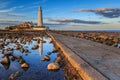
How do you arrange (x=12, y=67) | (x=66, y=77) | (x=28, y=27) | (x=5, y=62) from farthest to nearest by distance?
(x=28, y=27)
(x=5, y=62)
(x=12, y=67)
(x=66, y=77)

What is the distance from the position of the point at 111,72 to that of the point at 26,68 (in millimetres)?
5788

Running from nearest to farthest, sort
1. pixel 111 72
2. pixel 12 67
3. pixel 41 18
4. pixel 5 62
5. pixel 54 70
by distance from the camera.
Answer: pixel 111 72 < pixel 54 70 < pixel 12 67 < pixel 5 62 < pixel 41 18

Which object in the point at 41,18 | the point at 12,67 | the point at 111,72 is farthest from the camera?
the point at 41,18

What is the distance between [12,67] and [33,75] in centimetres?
240

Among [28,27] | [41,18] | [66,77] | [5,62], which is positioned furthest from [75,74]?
[28,27]

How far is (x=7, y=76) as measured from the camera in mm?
11391

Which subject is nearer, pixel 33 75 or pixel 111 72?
pixel 111 72

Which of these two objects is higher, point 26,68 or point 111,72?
point 111,72

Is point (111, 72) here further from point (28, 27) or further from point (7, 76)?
point (28, 27)

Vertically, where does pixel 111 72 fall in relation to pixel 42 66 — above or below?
above

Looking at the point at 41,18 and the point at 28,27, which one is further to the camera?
the point at 28,27

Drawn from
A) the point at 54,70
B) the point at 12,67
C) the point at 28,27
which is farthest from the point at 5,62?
the point at 28,27

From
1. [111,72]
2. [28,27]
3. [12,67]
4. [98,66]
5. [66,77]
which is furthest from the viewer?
[28,27]

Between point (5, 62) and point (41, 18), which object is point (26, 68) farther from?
point (41, 18)
